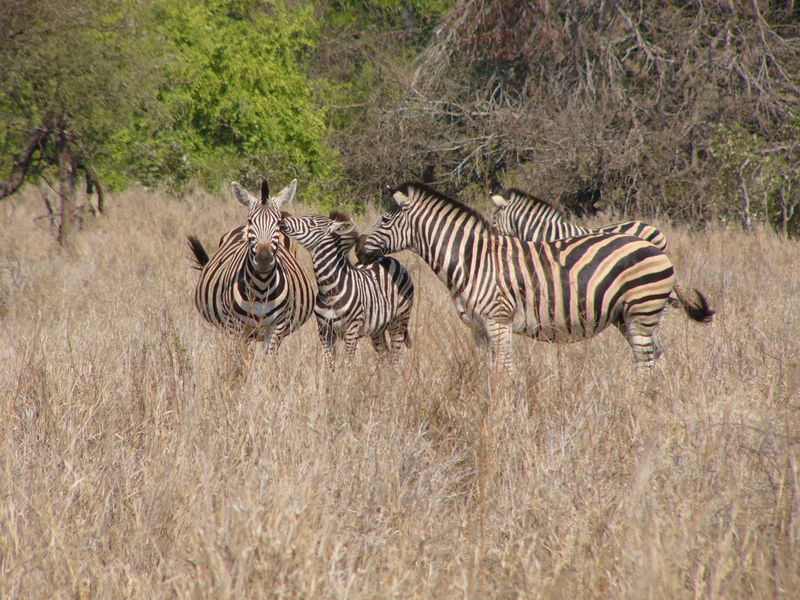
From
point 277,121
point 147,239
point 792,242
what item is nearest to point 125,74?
point 147,239

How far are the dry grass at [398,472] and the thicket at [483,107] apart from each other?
7429 millimetres

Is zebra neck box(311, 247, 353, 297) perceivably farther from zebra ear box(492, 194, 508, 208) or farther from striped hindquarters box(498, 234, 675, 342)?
zebra ear box(492, 194, 508, 208)

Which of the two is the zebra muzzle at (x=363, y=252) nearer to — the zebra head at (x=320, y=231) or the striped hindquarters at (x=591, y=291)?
the zebra head at (x=320, y=231)

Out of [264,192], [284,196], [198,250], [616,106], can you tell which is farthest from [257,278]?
[616,106]

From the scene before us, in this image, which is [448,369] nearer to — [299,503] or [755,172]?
[299,503]

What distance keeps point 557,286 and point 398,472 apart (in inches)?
105

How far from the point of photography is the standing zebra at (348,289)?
6.18 m

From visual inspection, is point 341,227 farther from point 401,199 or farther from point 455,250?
point 455,250

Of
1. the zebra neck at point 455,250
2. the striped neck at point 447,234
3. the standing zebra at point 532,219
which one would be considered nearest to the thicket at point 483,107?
the standing zebra at point 532,219


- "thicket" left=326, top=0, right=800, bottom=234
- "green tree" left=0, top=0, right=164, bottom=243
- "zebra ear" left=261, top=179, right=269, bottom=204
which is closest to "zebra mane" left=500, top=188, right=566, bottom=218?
"zebra ear" left=261, top=179, right=269, bottom=204

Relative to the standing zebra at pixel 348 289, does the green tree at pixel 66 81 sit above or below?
above

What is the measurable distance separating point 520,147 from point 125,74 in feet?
23.5

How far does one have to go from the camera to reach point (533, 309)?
5668 millimetres

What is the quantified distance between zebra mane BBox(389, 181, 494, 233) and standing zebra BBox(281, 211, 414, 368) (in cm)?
59
